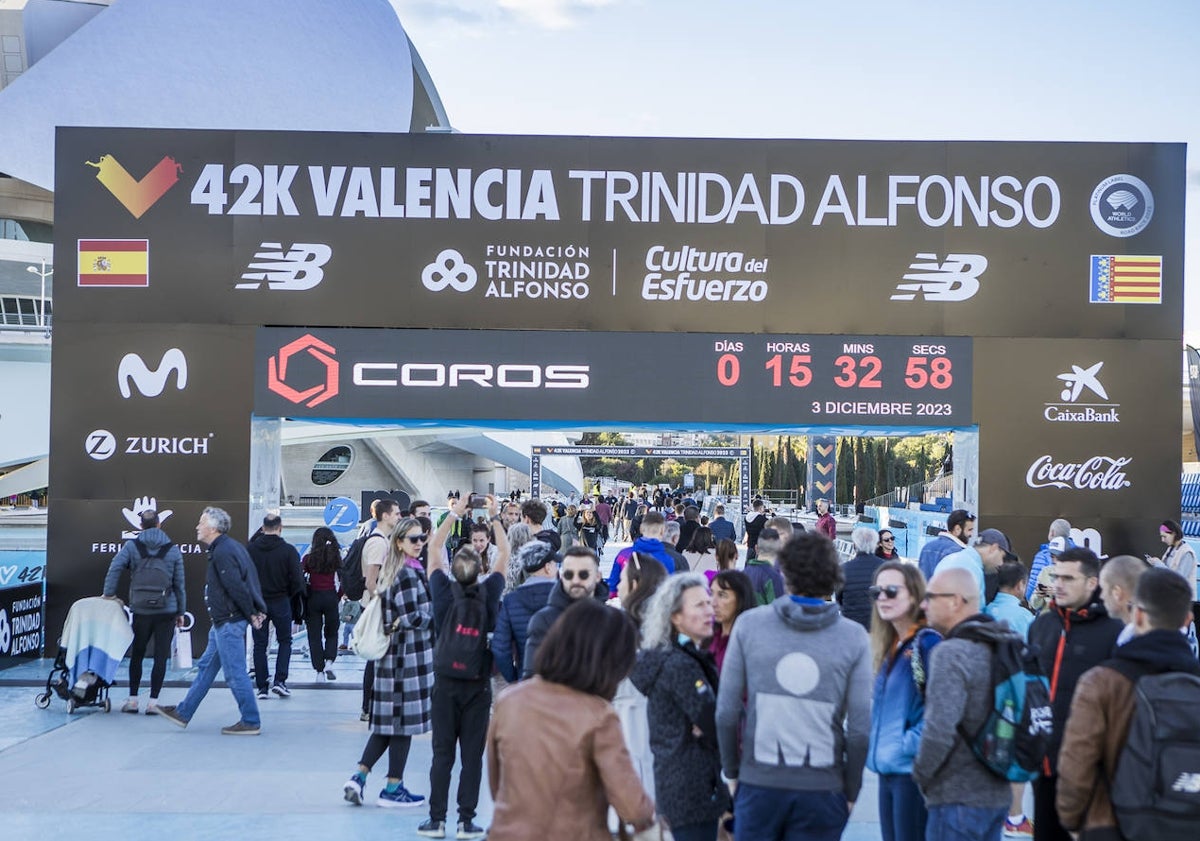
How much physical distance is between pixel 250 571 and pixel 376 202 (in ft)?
15.6

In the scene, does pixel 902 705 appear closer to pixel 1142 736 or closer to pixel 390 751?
pixel 1142 736

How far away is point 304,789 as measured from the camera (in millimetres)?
7109

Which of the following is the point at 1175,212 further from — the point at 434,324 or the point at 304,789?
the point at 304,789

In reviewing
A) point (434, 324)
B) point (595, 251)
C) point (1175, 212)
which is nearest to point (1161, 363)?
point (1175, 212)

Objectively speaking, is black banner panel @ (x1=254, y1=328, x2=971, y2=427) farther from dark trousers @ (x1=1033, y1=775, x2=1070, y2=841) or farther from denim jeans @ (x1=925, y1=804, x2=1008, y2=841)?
denim jeans @ (x1=925, y1=804, x2=1008, y2=841)

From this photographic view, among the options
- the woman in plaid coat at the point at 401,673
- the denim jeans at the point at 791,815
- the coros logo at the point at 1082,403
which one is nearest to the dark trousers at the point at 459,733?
the woman in plaid coat at the point at 401,673

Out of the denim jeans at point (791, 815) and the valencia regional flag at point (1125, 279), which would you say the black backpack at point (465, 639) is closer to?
the denim jeans at point (791, 815)

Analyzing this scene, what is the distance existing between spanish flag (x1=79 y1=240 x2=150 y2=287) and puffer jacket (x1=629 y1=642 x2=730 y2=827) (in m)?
9.66

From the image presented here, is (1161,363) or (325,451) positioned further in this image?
(325,451)

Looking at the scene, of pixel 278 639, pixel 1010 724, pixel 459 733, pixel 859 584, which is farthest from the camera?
pixel 278 639

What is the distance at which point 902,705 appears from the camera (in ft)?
13.5

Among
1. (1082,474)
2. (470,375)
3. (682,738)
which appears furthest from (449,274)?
(682,738)

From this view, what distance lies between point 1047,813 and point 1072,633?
0.75 meters

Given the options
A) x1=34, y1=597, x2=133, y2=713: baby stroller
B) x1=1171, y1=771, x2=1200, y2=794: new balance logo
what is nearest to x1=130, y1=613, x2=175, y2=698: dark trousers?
x1=34, y1=597, x2=133, y2=713: baby stroller
